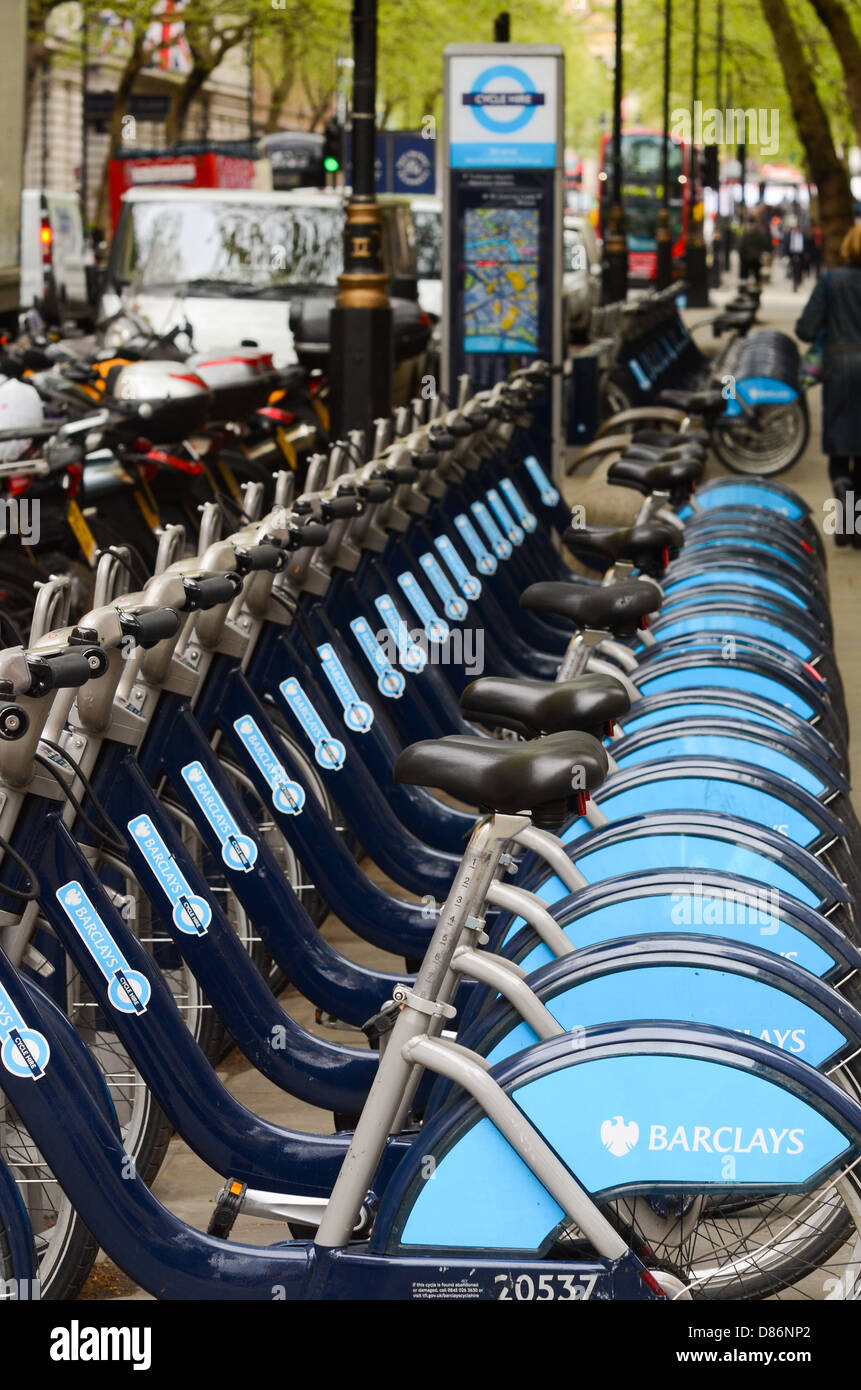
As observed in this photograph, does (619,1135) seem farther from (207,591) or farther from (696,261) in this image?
(696,261)

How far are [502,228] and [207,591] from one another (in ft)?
27.6

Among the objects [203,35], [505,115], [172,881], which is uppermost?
[203,35]

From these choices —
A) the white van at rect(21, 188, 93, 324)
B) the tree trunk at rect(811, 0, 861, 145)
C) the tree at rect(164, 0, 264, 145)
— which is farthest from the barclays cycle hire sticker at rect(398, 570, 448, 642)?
the tree at rect(164, 0, 264, 145)

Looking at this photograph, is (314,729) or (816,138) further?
(816,138)

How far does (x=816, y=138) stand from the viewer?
19016mm

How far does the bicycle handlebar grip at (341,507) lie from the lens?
485 centimetres

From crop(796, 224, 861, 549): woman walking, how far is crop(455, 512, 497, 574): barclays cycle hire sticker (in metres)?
5.65

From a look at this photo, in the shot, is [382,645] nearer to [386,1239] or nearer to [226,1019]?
[226,1019]

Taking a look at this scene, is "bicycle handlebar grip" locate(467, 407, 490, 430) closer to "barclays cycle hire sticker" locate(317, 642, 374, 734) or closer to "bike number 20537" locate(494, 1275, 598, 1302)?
"barclays cycle hire sticker" locate(317, 642, 374, 734)

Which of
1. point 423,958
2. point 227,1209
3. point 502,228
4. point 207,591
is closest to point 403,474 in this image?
point 207,591

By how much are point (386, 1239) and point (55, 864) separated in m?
0.77
